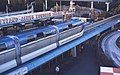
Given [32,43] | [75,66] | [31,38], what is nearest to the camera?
[32,43]

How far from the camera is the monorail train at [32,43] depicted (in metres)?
13.3

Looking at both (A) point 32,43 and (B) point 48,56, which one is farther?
(B) point 48,56

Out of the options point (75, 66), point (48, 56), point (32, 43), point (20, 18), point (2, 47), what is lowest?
point (75, 66)

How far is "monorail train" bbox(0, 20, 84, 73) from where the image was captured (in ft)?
43.8

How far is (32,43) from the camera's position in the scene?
15797 mm

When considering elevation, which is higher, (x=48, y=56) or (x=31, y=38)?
(x=31, y=38)

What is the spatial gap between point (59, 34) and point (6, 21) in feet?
27.6

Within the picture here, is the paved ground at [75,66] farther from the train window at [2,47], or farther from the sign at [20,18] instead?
the sign at [20,18]

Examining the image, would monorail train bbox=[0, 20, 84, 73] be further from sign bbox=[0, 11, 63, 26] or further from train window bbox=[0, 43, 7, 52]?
sign bbox=[0, 11, 63, 26]

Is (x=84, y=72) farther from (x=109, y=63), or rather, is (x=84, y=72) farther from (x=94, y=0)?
(x=94, y=0)

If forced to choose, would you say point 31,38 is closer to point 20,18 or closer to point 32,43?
point 32,43

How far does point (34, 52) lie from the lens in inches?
621

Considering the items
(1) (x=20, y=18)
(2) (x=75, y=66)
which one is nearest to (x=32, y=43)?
(2) (x=75, y=66)

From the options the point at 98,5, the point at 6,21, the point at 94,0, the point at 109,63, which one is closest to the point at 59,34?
the point at 109,63
